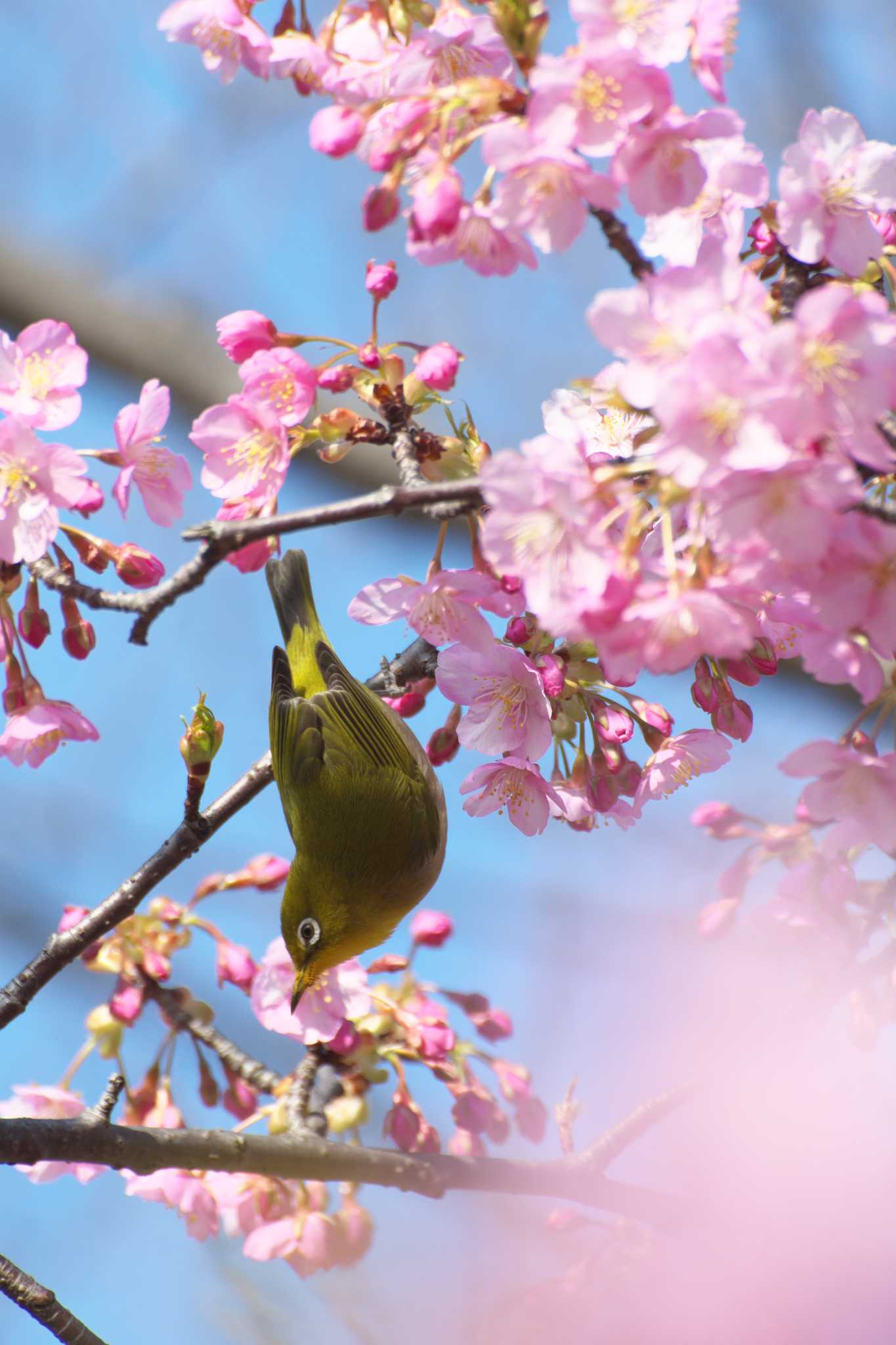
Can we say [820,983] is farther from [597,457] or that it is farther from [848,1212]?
[597,457]

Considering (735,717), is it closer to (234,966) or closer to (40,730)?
(40,730)

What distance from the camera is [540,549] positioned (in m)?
1.40

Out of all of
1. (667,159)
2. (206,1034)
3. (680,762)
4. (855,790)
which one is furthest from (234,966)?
(667,159)

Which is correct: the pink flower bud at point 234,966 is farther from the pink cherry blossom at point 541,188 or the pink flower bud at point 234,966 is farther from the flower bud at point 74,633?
the pink cherry blossom at point 541,188

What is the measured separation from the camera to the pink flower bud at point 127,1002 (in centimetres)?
326

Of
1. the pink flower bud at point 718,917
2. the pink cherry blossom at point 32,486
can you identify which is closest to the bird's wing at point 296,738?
the pink flower bud at point 718,917

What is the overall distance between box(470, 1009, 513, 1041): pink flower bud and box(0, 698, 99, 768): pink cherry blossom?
1.60 metres

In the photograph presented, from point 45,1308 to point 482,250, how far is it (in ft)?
6.51

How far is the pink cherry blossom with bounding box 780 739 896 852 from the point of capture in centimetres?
170

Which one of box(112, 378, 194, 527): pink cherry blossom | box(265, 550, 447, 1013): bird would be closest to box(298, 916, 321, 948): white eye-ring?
box(265, 550, 447, 1013): bird

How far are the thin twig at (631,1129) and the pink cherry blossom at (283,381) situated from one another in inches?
76.7

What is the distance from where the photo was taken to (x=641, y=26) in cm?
146

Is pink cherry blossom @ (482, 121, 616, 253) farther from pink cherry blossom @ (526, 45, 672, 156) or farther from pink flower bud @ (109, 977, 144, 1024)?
pink flower bud @ (109, 977, 144, 1024)

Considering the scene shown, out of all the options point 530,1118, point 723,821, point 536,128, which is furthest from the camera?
point 530,1118
